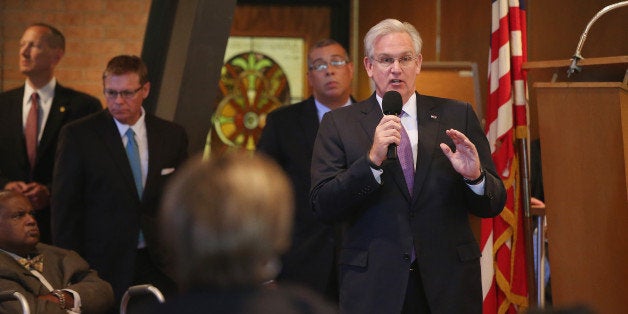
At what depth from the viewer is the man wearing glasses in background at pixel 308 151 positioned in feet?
15.8

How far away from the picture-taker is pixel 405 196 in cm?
326

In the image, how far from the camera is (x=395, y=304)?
3.21 meters

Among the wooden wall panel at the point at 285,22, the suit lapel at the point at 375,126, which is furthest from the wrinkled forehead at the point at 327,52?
the wooden wall panel at the point at 285,22

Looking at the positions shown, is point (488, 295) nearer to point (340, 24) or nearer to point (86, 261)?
point (86, 261)

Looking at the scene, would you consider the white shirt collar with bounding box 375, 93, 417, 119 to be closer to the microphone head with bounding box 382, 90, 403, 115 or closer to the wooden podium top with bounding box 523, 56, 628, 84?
the microphone head with bounding box 382, 90, 403, 115

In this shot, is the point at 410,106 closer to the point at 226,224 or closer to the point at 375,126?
the point at 375,126

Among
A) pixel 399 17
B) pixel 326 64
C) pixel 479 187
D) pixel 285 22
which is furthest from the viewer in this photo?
pixel 285 22

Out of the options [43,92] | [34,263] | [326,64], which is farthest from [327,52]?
[34,263]

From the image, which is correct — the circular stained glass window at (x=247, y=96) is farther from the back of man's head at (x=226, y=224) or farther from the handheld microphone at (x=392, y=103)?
the back of man's head at (x=226, y=224)

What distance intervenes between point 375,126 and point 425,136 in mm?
166

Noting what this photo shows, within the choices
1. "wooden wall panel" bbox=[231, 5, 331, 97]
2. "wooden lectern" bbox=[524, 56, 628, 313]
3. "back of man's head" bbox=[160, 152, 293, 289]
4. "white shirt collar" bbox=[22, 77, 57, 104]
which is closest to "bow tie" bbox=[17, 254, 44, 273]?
"white shirt collar" bbox=[22, 77, 57, 104]

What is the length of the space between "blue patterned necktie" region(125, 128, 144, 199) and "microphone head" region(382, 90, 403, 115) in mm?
2006

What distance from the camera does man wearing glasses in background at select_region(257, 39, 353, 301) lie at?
4.81 metres

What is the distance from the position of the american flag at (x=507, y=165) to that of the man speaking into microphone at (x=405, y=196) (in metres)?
1.45
